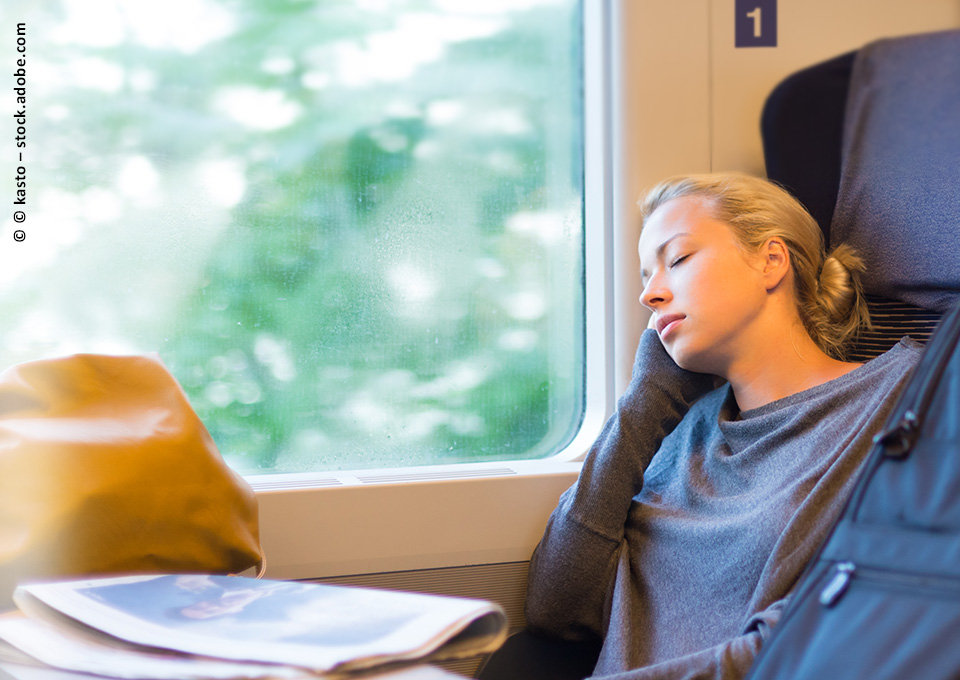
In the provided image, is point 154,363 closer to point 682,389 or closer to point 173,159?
point 173,159

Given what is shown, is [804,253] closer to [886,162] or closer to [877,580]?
[886,162]

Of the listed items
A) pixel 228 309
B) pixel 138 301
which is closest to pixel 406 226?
pixel 228 309

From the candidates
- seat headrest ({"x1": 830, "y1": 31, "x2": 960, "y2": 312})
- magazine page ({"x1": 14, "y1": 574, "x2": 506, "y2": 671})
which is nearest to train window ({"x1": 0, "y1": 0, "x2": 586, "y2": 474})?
seat headrest ({"x1": 830, "y1": 31, "x2": 960, "y2": 312})

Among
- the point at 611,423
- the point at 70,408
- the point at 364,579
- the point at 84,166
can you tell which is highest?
the point at 84,166

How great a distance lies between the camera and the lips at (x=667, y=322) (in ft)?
3.99

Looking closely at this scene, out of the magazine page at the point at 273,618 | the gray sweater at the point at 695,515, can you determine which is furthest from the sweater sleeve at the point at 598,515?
the magazine page at the point at 273,618

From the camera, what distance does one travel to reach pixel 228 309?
138cm

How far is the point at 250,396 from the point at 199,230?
1.01ft

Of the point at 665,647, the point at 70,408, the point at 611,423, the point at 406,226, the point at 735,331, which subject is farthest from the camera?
the point at 406,226

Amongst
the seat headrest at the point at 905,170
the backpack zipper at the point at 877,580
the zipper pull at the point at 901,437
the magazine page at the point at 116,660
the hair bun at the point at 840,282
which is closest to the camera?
the magazine page at the point at 116,660

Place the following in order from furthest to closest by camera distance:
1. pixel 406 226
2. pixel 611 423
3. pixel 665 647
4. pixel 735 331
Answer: pixel 406 226 < pixel 611 423 < pixel 735 331 < pixel 665 647

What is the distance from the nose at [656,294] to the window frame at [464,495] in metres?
0.25

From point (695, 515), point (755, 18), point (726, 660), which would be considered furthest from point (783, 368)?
point (755, 18)

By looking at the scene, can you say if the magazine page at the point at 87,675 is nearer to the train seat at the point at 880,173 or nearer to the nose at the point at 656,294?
the train seat at the point at 880,173
